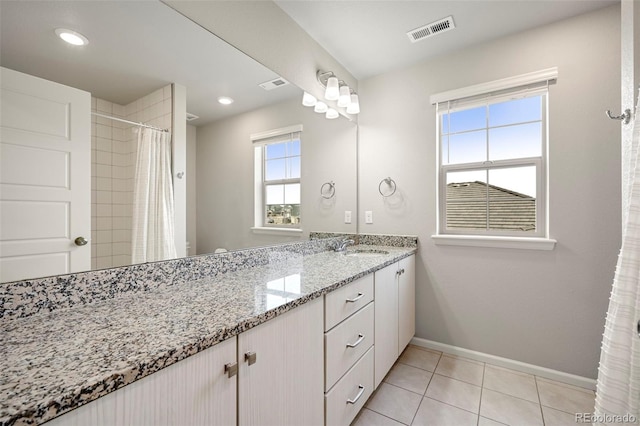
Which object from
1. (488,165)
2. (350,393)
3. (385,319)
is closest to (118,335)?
(350,393)

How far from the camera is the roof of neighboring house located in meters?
2.07

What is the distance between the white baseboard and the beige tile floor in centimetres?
3

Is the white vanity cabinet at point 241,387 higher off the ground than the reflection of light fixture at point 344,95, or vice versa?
the reflection of light fixture at point 344,95

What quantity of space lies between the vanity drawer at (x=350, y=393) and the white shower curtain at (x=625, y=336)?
94 centimetres

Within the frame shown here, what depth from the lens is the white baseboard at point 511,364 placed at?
6.06ft

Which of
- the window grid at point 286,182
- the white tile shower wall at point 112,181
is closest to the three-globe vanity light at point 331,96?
the window grid at point 286,182

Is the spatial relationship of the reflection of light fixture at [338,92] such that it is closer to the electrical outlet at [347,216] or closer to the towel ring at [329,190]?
the towel ring at [329,190]

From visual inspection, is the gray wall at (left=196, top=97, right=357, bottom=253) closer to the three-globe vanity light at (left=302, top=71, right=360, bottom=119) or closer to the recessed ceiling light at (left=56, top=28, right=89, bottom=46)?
A: the three-globe vanity light at (left=302, top=71, right=360, bottom=119)

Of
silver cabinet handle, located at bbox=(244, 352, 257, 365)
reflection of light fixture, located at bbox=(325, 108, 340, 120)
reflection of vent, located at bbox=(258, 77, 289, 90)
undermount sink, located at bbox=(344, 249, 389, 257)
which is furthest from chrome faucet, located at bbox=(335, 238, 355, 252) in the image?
silver cabinet handle, located at bbox=(244, 352, 257, 365)

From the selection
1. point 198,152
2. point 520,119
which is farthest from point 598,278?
point 198,152

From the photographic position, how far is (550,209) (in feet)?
6.32

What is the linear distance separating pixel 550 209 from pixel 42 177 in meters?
2.69

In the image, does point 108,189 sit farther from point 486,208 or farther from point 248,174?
point 486,208

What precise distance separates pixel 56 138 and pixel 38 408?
0.77m
